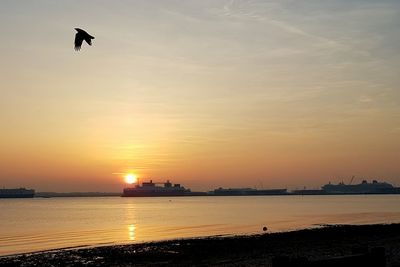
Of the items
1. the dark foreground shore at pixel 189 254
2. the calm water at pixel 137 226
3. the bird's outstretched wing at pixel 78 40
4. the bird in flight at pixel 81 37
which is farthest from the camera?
the calm water at pixel 137 226

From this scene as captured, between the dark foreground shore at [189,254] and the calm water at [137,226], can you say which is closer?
the dark foreground shore at [189,254]

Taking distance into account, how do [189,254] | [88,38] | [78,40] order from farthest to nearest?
1. [189,254]
2. [88,38]
3. [78,40]

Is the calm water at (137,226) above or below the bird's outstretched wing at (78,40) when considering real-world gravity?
below

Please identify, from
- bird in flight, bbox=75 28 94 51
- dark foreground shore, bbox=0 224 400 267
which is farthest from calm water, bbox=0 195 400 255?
bird in flight, bbox=75 28 94 51

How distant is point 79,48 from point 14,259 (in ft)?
82.8

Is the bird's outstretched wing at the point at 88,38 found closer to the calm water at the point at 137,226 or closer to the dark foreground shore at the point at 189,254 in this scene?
the dark foreground shore at the point at 189,254

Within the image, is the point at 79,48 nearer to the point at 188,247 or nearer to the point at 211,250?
the point at 211,250

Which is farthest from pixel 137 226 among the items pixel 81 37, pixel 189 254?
pixel 81 37

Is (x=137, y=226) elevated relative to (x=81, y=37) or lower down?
lower down

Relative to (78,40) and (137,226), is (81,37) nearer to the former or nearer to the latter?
(78,40)

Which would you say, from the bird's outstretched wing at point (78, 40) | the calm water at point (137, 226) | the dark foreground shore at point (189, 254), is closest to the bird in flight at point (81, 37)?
the bird's outstretched wing at point (78, 40)

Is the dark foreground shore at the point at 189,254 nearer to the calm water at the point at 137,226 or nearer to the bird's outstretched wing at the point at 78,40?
the calm water at the point at 137,226

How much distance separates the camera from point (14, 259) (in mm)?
33781

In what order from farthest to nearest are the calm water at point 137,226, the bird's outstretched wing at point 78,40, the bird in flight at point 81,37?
the calm water at point 137,226 → the bird in flight at point 81,37 → the bird's outstretched wing at point 78,40
